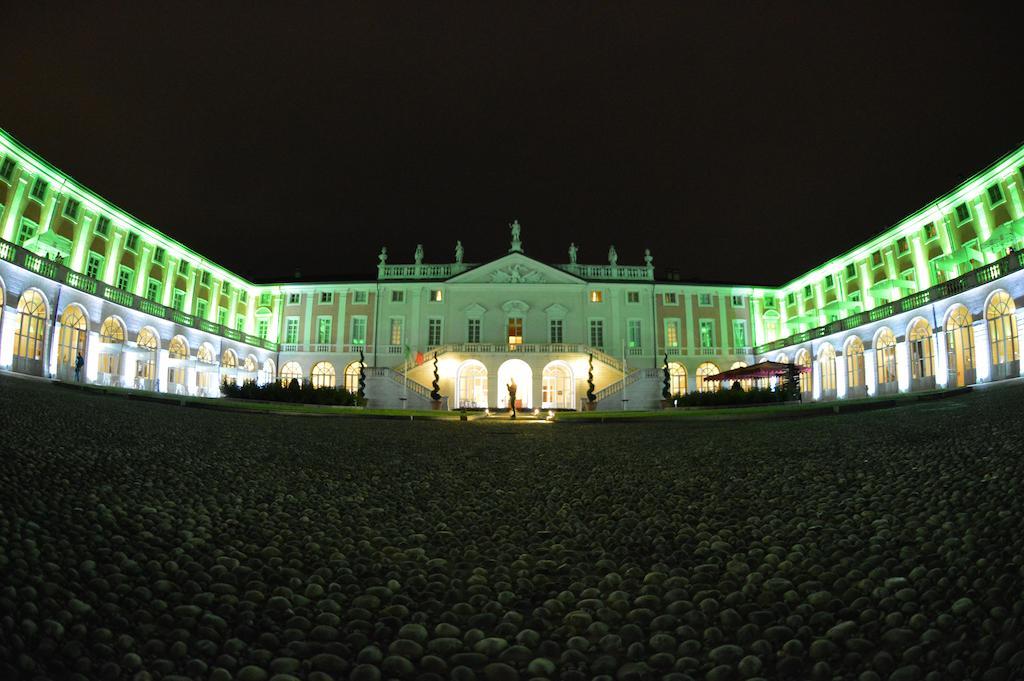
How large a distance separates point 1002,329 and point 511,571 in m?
34.2

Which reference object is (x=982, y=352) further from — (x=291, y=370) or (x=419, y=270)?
(x=291, y=370)

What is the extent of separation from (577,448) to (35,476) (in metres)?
7.09

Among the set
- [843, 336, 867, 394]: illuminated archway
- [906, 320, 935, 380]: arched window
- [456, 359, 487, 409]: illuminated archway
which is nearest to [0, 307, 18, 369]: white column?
[456, 359, 487, 409]: illuminated archway

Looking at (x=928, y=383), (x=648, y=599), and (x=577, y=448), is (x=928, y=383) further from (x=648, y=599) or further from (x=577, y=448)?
(x=648, y=599)

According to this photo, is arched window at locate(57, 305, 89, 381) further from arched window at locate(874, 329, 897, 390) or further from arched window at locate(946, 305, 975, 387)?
arched window at locate(874, 329, 897, 390)

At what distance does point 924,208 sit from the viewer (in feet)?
130

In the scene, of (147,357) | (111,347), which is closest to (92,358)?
(111,347)

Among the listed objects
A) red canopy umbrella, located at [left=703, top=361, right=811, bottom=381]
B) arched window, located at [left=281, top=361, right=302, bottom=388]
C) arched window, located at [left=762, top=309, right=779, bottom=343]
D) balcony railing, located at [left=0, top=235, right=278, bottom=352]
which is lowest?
red canopy umbrella, located at [left=703, top=361, right=811, bottom=381]

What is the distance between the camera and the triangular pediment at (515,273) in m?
52.8

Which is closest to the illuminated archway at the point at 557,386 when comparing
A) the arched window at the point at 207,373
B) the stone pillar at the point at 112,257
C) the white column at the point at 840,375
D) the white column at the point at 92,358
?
the white column at the point at 840,375

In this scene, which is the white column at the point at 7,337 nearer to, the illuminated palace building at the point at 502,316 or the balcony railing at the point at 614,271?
the illuminated palace building at the point at 502,316

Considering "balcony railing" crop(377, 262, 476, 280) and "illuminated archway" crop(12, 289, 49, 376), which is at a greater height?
"balcony railing" crop(377, 262, 476, 280)

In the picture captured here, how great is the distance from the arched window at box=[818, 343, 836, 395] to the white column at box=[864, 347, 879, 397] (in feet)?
13.5

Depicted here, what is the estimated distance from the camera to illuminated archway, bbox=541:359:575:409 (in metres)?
47.3
